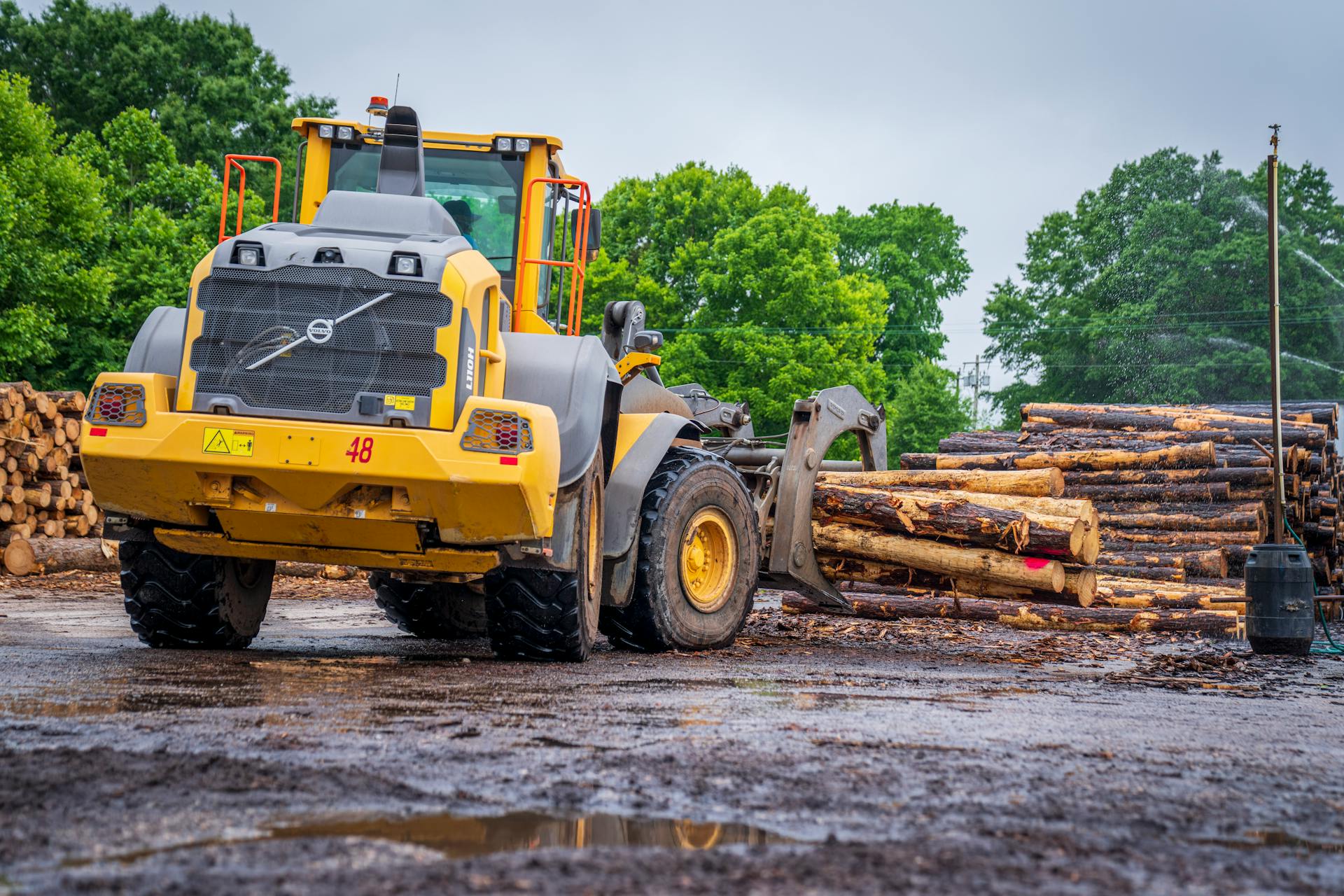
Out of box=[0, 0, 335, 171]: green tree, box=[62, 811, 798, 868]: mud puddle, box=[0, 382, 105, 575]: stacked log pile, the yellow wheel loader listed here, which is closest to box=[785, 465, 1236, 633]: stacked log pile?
the yellow wheel loader

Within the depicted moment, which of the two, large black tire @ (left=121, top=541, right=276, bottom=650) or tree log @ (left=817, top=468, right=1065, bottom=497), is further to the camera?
tree log @ (left=817, top=468, right=1065, bottom=497)

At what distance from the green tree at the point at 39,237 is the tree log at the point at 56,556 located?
28.0ft

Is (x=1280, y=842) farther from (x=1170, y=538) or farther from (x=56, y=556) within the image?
(x=56, y=556)

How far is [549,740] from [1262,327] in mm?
48238

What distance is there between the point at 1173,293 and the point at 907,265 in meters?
12.5

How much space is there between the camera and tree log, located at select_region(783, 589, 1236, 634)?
38.5ft

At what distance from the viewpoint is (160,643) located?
8.32m

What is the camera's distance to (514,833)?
3441 mm

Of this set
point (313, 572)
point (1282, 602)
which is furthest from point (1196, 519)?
point (313, 572)

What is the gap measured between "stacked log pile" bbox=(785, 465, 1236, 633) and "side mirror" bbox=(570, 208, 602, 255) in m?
3.17

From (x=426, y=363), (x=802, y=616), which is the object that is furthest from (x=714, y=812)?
(x=802, y=616)

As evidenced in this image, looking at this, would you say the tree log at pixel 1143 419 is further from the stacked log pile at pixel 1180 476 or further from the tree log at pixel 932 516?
the tree log at pixel 932 516

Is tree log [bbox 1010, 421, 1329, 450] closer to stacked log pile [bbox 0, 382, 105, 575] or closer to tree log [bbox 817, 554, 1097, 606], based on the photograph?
tree log [bbox 817, 554, 1097, 606]

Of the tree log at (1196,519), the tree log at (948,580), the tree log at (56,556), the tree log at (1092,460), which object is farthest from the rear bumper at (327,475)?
the tree log at (56,556)
